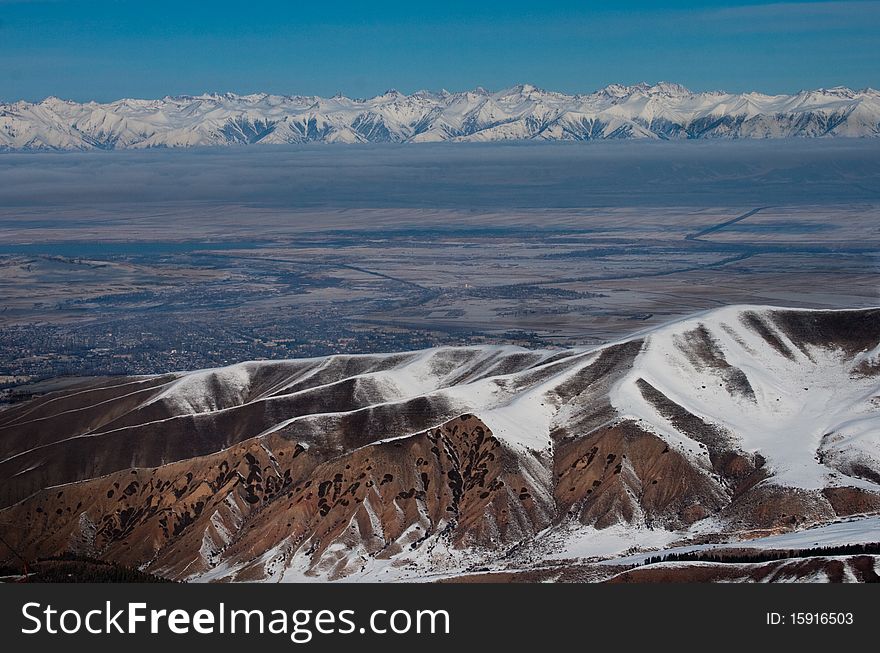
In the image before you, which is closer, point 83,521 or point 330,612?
point 330,612

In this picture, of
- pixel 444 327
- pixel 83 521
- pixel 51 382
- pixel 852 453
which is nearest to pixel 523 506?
pixel 852 453

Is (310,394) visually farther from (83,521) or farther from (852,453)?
(852,453)

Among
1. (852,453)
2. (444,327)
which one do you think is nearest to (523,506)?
(852,453)

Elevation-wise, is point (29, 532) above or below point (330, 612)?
below

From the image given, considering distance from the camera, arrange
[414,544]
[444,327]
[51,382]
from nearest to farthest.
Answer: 1. [414,544]
2. [51,382]
3. [444,327]

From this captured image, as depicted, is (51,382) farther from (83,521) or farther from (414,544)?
(414,544)

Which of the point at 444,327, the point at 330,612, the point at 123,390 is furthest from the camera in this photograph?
the point at 444,327
